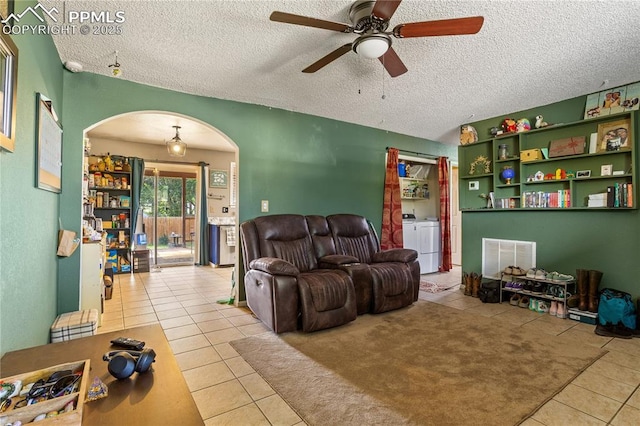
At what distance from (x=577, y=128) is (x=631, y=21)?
169cm

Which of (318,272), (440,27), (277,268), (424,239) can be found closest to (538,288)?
(424,239)

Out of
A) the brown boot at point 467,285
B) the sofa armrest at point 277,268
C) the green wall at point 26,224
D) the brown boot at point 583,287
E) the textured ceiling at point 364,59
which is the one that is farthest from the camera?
the brown boot at point 467,285

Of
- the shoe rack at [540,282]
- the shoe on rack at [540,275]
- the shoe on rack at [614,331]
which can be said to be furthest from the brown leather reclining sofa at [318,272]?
the shoe on rack at [614,331]

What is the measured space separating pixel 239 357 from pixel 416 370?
51.9 inches

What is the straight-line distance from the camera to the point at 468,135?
469 centimetres

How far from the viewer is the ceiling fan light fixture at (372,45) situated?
200cm

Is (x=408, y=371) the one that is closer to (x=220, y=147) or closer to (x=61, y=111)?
(x=61, y=111)

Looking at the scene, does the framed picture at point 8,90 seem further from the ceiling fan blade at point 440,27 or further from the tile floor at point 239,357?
the ceiling fan blade at point 440,27

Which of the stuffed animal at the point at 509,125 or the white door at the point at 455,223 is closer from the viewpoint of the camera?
the stuffed animal at the point at 509,125

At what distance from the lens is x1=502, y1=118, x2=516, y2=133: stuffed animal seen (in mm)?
4148

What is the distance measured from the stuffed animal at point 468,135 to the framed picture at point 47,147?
487cm

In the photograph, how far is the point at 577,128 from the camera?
3.63m

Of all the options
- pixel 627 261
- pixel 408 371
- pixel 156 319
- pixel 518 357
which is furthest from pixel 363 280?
pixel 627 261

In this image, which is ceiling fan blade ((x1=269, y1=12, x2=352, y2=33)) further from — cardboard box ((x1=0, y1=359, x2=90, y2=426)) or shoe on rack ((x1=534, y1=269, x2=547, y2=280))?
shoe on rack ((x1=534, y1=269, x2=547, y2=280))
